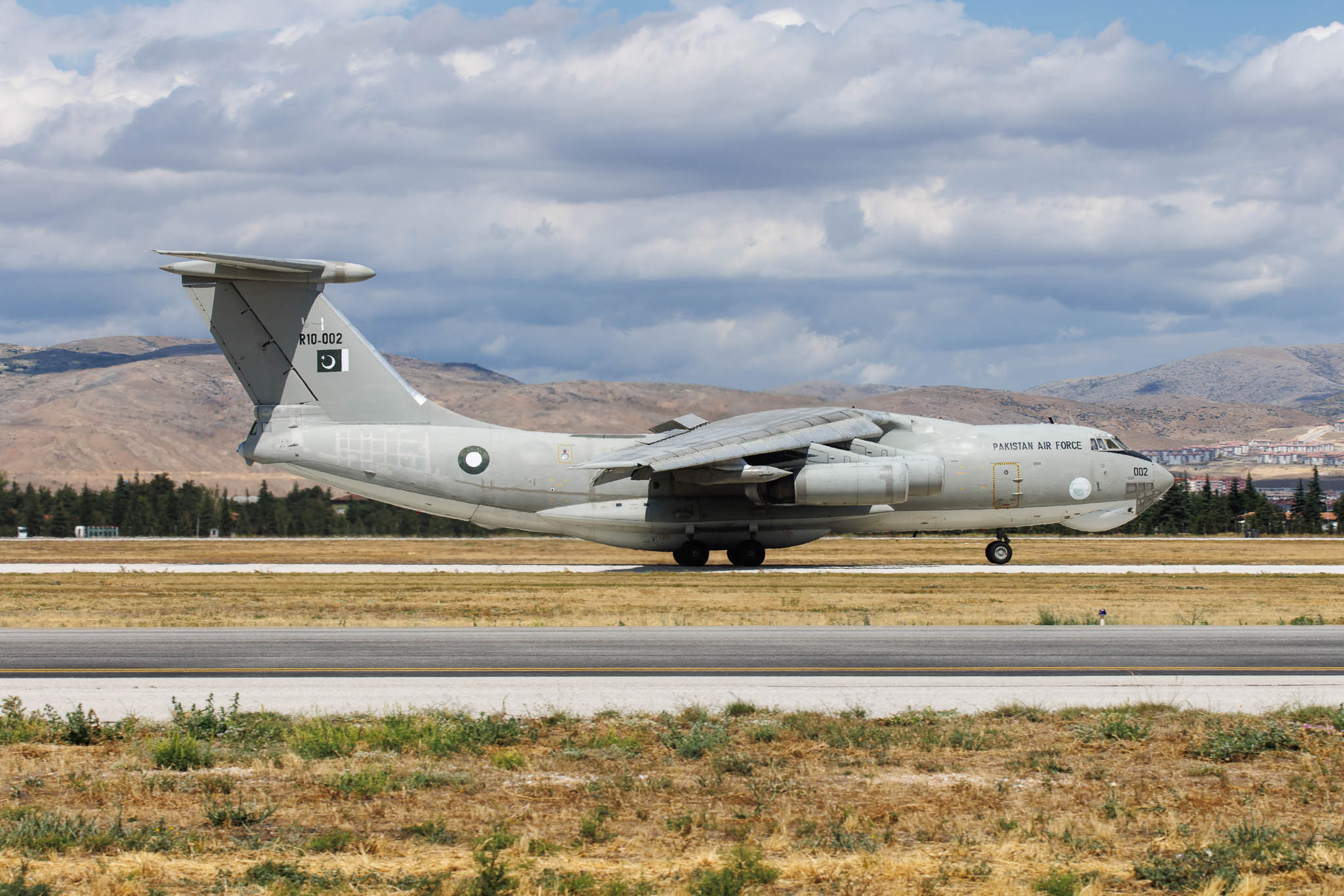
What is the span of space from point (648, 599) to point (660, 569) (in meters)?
9.02

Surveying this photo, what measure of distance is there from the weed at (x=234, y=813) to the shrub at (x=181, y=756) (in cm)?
133

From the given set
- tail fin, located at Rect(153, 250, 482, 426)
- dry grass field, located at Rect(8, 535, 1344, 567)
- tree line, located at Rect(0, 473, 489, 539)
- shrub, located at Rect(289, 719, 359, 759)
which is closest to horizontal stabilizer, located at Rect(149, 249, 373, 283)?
tail fin, located at Rect(153, 250, 482, 426)

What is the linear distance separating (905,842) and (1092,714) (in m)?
4.78

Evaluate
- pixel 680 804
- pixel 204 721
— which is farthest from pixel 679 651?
pixel 680 804

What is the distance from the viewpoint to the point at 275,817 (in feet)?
28.4

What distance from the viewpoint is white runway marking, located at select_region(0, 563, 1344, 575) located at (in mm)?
33969

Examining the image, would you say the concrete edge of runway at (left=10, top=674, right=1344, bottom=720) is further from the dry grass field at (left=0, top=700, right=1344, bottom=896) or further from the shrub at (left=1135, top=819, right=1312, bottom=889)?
the shrub at (left=1135, top=819, right=1312, bottom=889)

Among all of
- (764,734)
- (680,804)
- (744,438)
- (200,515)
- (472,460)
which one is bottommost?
(680,804)

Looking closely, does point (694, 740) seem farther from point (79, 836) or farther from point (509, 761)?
point (79, 836)

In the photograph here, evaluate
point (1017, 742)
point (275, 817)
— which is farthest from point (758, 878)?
point (1017, 742)

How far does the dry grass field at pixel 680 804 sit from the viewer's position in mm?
7289

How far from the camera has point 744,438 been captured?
105ft

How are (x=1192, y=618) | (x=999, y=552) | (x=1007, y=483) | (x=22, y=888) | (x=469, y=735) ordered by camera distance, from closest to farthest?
(x=22, y=888) → (x=469, y=735) → (x=1192, y=618) → (x=1007, y=483) → (x=999, y=552)

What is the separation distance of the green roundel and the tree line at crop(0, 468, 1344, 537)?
38.6m
